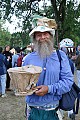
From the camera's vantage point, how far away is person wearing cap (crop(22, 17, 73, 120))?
7.48 feet

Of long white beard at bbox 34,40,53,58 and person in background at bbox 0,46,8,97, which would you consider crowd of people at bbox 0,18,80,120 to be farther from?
person in background at bbox 0,46,8,97

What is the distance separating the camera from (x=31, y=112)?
2408 mm

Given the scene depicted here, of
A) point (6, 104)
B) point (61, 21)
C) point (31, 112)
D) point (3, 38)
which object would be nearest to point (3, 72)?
point (6, 104)

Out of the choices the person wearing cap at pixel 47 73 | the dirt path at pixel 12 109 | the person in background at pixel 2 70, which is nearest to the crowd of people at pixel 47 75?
the person wearing cap at pixel 47 73

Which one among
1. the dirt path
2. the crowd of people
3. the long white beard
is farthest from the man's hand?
the dirt path

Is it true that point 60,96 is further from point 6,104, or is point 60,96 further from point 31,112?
point 6,104

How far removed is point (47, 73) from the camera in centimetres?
229

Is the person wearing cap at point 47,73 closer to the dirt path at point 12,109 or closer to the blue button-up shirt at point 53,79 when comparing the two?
the blue button-up shirt at point 53,79

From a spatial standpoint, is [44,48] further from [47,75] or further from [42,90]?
[42,90]

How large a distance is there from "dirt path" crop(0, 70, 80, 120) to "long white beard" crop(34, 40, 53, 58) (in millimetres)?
3222

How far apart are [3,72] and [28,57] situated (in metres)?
5.21

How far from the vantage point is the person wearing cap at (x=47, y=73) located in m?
2.28

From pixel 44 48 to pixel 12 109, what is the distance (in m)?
4.08

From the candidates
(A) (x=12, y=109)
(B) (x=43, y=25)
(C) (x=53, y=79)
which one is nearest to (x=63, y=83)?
(C) (x=53, y=79)
